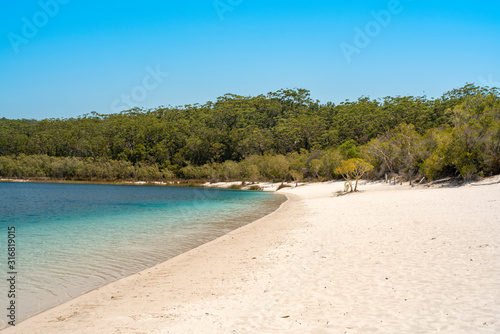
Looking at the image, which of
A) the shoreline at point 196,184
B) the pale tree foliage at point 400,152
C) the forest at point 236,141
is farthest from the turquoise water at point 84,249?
the shoreline at point 196,184

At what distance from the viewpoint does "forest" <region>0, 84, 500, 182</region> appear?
61.0 m

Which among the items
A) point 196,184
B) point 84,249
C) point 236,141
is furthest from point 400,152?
point 236,141

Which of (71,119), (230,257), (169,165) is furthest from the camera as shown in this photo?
(71,119)

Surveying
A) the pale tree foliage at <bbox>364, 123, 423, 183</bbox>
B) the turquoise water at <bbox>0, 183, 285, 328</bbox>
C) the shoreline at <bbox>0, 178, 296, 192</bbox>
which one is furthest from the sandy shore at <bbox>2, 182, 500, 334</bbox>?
the shoreline at <bbox>0, 178, 296, 192</bbox>

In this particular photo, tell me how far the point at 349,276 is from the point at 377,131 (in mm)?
77990

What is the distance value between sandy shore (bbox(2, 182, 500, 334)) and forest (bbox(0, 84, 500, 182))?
29.7 metres

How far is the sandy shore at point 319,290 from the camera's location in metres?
5.04

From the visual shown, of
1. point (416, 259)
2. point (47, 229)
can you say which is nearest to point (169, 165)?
point (47, 229)

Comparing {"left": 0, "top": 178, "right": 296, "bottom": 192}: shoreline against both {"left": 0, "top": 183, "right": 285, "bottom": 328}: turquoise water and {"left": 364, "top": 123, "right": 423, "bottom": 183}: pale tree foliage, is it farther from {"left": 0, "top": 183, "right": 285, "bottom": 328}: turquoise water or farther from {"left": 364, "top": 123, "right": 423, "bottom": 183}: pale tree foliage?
{"left": 0, "top": 183, "right": 285, "bottom": 328}: turquoise water

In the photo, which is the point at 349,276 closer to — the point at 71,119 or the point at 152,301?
the point at 152,301

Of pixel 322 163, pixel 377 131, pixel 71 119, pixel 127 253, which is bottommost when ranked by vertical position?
pixel 127 253

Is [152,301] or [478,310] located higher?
[478,310]

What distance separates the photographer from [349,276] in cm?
717

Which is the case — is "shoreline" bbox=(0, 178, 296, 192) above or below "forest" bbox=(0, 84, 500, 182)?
below
